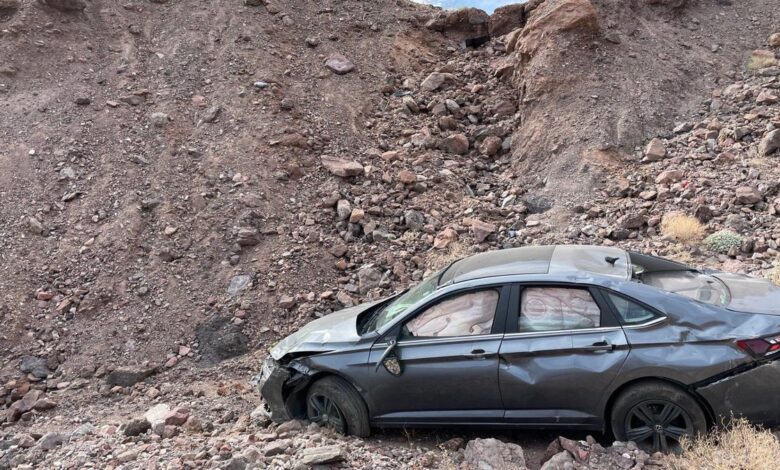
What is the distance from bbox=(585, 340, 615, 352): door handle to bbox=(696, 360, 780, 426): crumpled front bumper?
0.62 metres

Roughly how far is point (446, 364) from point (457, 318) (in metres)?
0.38

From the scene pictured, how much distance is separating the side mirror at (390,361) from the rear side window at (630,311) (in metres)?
1.71

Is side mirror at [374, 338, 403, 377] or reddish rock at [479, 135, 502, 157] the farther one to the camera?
reddish rock at [479, 135, 502, 157]

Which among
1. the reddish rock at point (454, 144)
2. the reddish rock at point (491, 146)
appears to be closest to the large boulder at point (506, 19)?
the reddish rock at point (491, 146)

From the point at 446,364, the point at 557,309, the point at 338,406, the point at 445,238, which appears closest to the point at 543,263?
the point at 557,309

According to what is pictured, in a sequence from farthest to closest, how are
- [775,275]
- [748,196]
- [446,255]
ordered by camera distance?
1. [446,255]
2. [748,196]
3. [775,275]

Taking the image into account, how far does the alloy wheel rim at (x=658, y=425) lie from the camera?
4.36 meters

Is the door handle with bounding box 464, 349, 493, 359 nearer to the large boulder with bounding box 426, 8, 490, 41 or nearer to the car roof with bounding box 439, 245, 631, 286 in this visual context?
the car roof with bounding box 439, 245, 631, 286

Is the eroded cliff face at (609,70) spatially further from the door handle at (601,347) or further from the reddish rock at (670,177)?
the door handle at (601,347)

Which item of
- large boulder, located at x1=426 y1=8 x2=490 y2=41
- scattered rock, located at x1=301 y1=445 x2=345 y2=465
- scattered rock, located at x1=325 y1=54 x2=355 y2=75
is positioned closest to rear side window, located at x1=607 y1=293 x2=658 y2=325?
scattered rock, located at x1=301 y1=445 x2=345 y2=465

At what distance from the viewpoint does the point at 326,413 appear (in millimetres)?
5328

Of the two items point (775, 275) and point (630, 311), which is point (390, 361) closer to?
point (630, 311)

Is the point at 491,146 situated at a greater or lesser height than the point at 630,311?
greater

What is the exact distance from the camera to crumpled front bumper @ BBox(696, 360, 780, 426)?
412 cm
